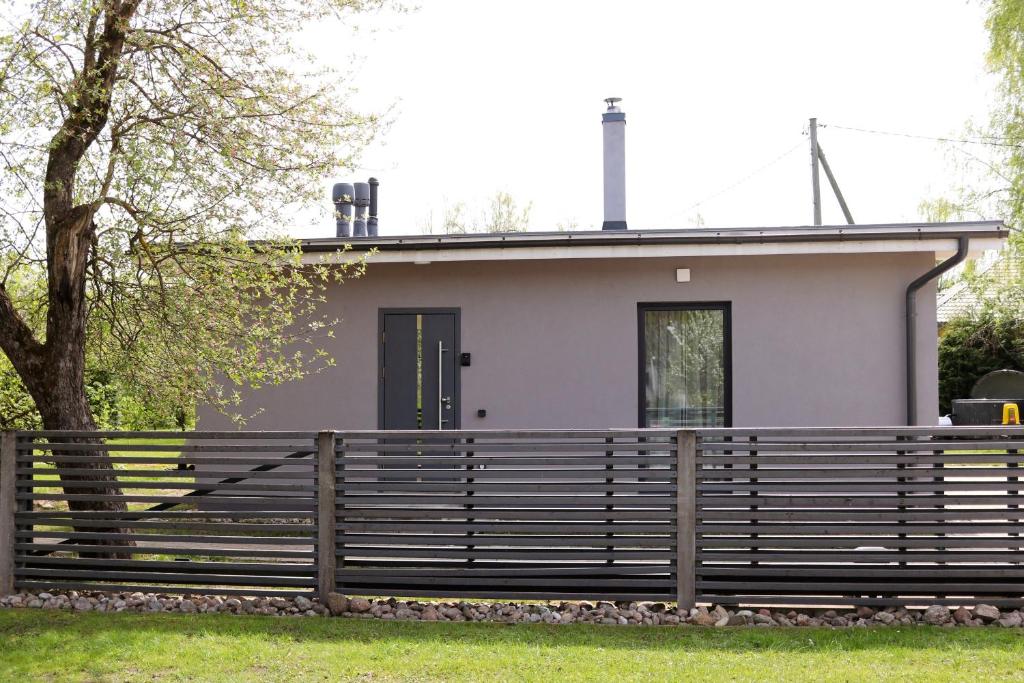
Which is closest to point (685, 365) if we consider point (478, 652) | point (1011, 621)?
point (1011, 621)

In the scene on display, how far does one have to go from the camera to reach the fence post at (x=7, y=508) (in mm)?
6914

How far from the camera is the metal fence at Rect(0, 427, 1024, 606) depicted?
6.23 meters

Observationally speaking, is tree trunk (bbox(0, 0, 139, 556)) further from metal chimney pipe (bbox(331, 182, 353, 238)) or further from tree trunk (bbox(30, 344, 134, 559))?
metal chimney pipe (bbox(331, 182, 353, 238))

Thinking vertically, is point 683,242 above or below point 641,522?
above

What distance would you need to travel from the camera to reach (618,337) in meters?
10.5

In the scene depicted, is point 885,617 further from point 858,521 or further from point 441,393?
point 441,393

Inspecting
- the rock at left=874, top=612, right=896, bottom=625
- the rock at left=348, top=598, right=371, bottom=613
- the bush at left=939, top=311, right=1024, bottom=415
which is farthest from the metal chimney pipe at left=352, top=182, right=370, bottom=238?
the bush at left=939, top=311, right=1024, bottom=415

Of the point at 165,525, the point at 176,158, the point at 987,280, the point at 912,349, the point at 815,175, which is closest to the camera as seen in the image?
the point at 165,525

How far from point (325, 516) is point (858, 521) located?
3.43 metres

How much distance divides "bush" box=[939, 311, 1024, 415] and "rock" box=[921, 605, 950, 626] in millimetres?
18148

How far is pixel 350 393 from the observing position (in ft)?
35.6

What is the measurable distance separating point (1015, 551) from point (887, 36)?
18909 mm

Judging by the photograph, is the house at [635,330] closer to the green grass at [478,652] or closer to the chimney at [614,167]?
the chimney at [614,167]

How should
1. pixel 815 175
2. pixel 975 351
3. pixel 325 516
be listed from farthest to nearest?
pixel 815 175
pixel 975 351
pixel 325 516
